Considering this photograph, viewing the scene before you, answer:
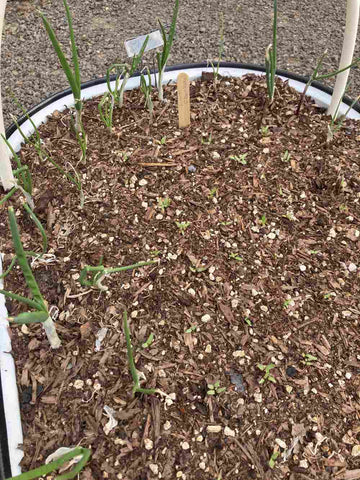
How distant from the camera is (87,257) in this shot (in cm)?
107

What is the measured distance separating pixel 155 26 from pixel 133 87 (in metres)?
0.93

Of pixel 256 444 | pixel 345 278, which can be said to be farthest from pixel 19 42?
pixel 256 444

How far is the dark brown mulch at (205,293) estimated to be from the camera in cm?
86

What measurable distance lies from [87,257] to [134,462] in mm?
466

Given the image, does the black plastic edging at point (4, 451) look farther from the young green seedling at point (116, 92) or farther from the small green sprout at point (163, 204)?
the young green seedling at point (116, 92)

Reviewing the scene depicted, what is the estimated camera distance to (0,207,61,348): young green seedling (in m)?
0.68

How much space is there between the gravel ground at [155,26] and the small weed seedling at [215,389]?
144 centimetres

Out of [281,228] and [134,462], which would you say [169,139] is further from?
[134,462]

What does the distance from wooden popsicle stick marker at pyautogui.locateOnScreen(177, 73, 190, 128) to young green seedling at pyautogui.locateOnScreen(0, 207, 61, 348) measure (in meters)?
0.66

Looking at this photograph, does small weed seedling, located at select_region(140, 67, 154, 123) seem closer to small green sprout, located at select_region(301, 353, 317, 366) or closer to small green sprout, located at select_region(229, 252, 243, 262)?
small green sprout, located at select_region(229, 252, 243, 262)

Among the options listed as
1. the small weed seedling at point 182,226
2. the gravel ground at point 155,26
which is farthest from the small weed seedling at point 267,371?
the gravel ground at point 155,26

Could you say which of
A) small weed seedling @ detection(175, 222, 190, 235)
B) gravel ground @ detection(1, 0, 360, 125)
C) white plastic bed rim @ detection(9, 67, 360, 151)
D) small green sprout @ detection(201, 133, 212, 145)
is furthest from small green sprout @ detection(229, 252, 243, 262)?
gravel ground @ detection(1, 0, 360, 125)

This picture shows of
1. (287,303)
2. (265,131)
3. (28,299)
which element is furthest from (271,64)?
(28,299)

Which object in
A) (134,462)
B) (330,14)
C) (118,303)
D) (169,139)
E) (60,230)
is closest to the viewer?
(134,462)
